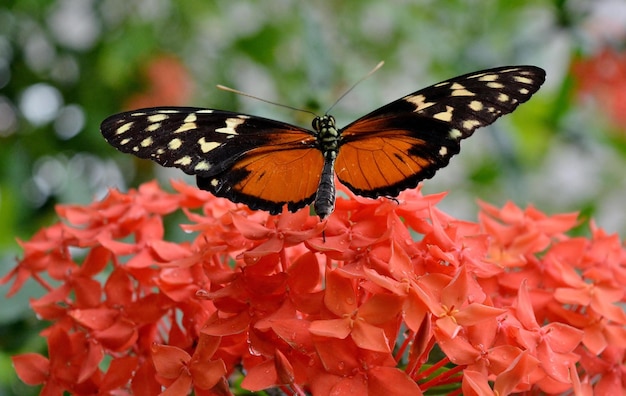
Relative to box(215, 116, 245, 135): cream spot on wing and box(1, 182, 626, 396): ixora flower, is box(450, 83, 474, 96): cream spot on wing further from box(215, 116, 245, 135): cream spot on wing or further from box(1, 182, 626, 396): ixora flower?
box(215, 116, 245, 135): cream spot on wing

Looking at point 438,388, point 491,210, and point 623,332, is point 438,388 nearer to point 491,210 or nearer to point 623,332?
point 623,332

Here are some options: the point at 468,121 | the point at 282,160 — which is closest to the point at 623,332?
the point at 468,121

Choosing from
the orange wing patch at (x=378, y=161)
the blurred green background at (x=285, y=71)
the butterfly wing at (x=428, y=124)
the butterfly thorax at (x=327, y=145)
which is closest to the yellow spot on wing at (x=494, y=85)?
the butterfly wing at (x=428, y=124)

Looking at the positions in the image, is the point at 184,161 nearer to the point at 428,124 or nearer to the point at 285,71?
the point at 428,124

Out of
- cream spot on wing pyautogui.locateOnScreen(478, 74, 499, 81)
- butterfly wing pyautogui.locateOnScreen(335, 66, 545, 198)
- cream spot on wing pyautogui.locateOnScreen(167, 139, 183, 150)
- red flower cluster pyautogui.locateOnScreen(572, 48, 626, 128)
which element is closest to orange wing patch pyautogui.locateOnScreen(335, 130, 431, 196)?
butterfly wing pyautogui.locateOnScreen(335, 66, 545, 198)

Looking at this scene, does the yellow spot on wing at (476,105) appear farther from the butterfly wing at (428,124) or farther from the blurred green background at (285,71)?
the blurred green background at (285,71)

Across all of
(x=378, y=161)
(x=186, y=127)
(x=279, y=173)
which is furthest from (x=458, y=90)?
(x=186, y=127)
